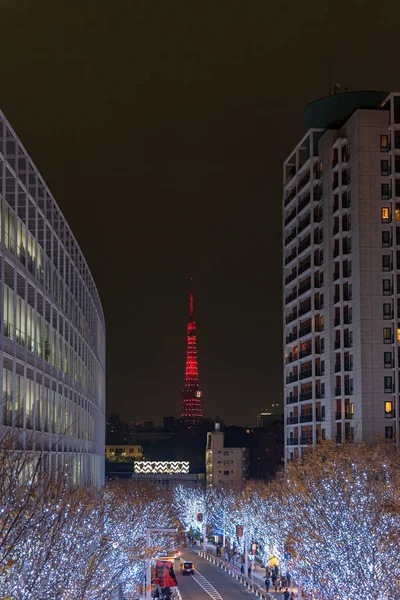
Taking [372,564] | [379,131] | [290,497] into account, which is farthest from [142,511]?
[379,131]

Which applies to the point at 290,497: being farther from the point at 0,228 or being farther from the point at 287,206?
the point at 287,206

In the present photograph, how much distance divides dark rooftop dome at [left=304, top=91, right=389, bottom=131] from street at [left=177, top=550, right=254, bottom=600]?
1796 inches

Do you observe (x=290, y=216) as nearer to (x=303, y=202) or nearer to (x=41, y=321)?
(x=303, y=202)

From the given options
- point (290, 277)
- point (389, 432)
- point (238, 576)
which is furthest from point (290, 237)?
point (238, 576)

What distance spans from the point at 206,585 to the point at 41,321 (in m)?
32.4

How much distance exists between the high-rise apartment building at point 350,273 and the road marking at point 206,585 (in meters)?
15.9

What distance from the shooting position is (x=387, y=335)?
276 ft

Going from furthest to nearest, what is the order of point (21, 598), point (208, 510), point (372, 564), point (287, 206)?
point (208, 510), point (287, 206), point (372, 564), point (21, 598)

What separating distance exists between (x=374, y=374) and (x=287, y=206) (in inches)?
1178

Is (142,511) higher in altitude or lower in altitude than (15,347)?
lower

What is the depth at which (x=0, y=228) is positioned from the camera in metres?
41.8

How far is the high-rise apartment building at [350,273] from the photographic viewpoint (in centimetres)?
8331

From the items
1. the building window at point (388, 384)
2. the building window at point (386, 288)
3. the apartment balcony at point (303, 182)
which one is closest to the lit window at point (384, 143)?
the building window at point (386, 288)

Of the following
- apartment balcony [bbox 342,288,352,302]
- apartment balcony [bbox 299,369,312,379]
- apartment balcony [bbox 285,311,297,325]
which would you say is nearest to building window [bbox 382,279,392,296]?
apartment balcony [bbox 342,288,352,302]
